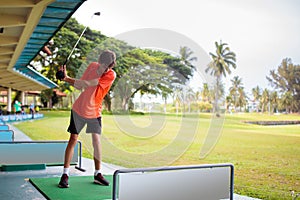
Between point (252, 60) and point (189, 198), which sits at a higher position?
point (252, 60)

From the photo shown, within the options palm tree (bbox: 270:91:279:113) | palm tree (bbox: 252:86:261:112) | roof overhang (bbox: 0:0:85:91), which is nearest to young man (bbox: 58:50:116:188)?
roof overhang (bbox: 0:0:85:91)

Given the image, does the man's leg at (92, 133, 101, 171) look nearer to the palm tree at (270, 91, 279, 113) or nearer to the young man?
the young man

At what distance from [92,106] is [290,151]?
10.8m

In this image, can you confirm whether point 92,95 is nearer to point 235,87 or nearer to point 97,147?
point 97,147

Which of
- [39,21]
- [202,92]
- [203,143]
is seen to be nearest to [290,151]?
[203,143]

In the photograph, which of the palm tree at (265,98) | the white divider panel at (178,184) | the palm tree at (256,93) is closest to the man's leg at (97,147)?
the white divider panel at (178,184)

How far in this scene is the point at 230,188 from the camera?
3756mm

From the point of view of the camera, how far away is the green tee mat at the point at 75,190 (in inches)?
147

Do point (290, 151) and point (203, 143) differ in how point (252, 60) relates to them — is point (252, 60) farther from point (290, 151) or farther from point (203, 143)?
point (290, 151)

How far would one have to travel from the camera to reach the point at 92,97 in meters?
4.05

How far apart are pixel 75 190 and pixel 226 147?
12436mm

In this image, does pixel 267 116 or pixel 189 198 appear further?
pixel 267 116

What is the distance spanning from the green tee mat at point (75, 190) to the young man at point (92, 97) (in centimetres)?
13

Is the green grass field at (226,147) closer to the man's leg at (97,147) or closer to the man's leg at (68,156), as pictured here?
the man's leg at (97,147)
